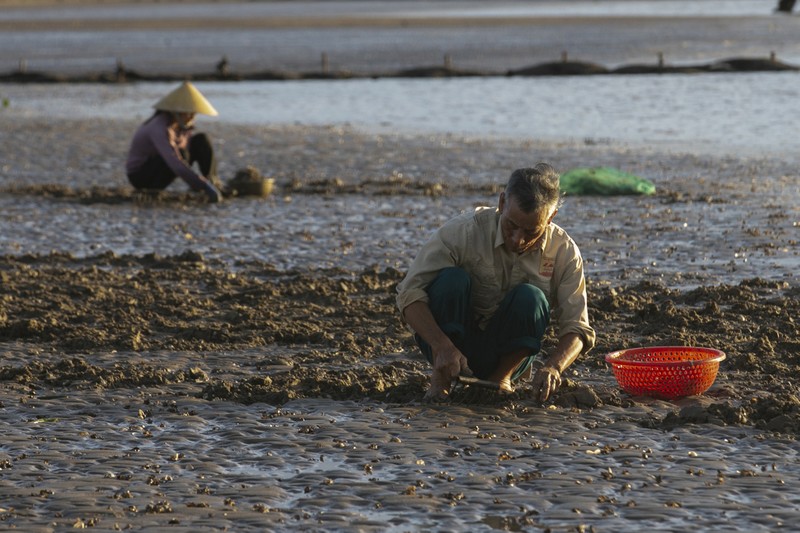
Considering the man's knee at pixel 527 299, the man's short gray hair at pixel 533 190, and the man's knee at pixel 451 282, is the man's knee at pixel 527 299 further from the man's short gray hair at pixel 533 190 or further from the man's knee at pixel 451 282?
the man's short gray hair at pixel 533 190

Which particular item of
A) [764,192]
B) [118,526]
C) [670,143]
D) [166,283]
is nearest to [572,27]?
[670,143]

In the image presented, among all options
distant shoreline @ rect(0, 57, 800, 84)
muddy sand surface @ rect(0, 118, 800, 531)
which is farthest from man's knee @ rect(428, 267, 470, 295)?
distant shoreline @ rect(0, 57, 800, 84)

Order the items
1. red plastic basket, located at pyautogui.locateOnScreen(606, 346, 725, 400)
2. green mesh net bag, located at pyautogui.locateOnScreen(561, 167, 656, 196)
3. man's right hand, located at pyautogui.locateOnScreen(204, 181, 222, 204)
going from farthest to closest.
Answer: man's right hand, located at pyautogui.locateOnScreen(204, 181, 222, 204), green mesh net bag, located at pyautogui.locateOnScreen(561, 167, 656, 196), red plastic basket, located at pyautogui.locateOnScreen(606, 346, 725, 400)

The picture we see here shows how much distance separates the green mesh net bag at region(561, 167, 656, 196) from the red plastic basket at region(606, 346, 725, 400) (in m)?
6.55

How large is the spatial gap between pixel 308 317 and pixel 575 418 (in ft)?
8.64

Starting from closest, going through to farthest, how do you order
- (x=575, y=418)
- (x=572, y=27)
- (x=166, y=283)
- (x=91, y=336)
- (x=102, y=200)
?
(x=575, y=418) < (x=91, y=336) < (x=166, y=283) < (x=102, y=200) < (x=572, y=27)

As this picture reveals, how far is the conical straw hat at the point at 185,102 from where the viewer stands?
41.0 ft

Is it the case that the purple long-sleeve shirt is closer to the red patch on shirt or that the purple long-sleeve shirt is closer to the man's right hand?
the man's right hand

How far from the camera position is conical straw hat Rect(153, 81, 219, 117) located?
1251 centimetres

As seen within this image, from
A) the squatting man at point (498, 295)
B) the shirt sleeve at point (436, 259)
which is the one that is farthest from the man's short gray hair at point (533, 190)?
the shirt sleeve at point (436, 259)

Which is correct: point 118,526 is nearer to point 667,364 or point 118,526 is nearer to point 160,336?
point 667,364

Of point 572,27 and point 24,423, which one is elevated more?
point 572,27

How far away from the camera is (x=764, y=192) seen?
12844mm

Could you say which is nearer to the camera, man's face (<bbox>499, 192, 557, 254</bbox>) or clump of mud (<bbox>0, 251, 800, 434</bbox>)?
man's face (<bbox>499, 192, 557, 254</bbox>)
